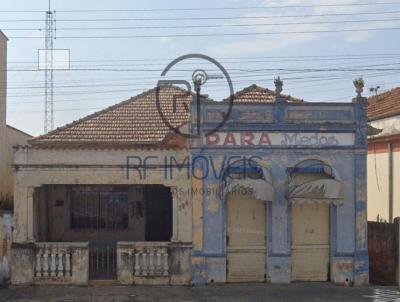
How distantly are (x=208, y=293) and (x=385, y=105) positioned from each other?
1157 cm

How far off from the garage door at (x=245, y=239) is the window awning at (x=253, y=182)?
1.52 feet

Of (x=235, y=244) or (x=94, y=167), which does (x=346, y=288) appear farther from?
(x=94, y=167)

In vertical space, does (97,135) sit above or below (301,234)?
above

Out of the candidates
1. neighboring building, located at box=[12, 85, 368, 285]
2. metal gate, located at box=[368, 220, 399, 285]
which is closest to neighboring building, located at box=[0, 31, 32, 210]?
neighboring building, located at box=[12, 85, 368, 285]

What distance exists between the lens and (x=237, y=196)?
14.6 m

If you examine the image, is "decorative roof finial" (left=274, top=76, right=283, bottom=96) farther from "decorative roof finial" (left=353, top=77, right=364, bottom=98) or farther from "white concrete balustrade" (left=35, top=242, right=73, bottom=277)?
"white concrete balustrade" (left=35, top=242, right=73, bottom=277)

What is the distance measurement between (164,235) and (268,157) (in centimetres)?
534

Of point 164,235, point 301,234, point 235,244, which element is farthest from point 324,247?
point 164,235

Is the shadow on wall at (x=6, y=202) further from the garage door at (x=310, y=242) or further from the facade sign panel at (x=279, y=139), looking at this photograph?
the garage door at (x=310, y=242)

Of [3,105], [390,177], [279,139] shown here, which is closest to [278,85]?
[279,139]

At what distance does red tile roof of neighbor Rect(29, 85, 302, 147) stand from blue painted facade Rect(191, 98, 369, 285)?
146cm

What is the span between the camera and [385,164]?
1903 centimetres

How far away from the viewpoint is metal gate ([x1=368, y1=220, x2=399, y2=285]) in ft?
49.0

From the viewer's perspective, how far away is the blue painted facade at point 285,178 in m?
14.5
